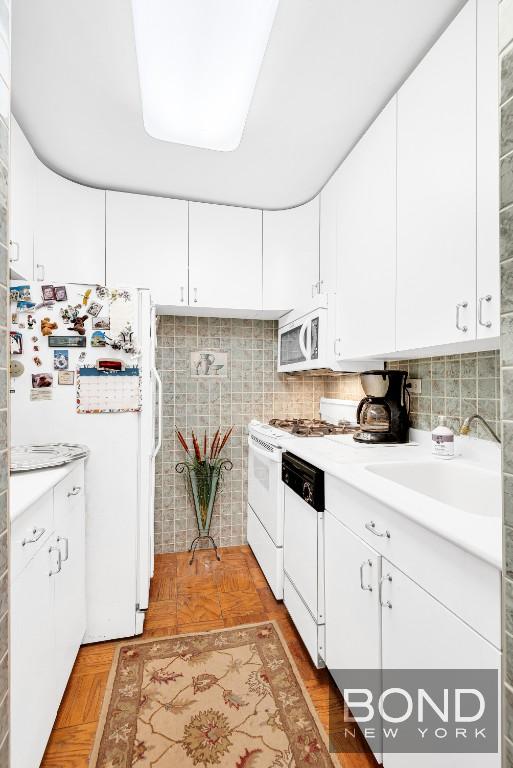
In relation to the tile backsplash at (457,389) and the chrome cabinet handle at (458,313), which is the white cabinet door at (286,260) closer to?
the tile backsplash at (457,389)

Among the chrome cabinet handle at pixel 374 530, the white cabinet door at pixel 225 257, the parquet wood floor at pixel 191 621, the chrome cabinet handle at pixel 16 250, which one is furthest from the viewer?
the white cabinet door at pixel 225 257

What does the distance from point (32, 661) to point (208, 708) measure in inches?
28.1

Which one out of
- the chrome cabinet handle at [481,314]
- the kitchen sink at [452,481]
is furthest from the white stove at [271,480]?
Answer: the chrome cabinet handle at [481,314]

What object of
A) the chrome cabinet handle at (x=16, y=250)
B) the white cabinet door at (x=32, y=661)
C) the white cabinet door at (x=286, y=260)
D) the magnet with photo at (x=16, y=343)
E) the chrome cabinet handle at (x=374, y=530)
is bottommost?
the white cabinet door at (x=32, y=661)

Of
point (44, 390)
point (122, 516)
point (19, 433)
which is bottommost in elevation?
point (122, 516)

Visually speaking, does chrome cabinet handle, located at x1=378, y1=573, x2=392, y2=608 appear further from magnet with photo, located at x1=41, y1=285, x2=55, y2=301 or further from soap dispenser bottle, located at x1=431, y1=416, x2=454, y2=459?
magnet with photo, located at x1=41, y1=285, x2=55, y2=301

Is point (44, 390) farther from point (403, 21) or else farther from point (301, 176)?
point (403, 21)

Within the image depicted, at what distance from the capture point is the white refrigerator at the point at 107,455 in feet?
5.52

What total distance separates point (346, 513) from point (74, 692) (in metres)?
1.33

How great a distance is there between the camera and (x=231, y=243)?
7.85ft

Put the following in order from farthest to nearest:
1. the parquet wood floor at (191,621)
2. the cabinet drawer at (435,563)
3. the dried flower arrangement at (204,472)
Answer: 1. the dried flower arrangement at (204,472)
2. the parquet wood floor at (191,621)
3. the cabinet drawer at (435,563)

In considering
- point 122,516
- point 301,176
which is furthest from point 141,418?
point 301,176

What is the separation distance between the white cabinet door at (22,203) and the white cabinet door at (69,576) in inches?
41.9

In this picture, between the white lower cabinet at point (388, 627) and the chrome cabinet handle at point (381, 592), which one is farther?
the chrome cabinet handle at point (381, 592)
